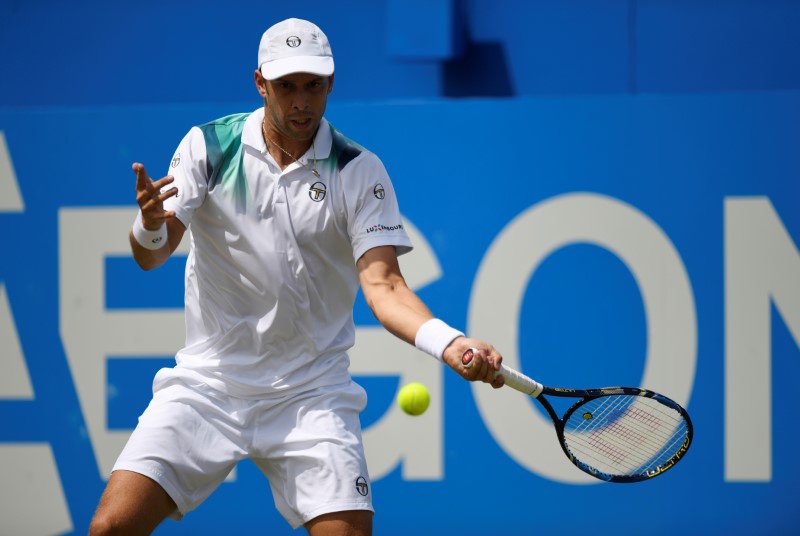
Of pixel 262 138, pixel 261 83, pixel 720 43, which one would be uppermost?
pixel 720 43

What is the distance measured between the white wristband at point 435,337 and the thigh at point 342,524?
0.54m

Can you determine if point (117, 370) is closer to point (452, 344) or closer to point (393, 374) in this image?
point (393, 374)

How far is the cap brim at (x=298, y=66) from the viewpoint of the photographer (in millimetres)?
3457

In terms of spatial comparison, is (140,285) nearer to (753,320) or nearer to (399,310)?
(399,310)

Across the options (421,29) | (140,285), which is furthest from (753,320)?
(140,285)

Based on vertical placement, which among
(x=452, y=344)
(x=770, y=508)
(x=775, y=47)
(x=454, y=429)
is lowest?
(x=770, y=508)

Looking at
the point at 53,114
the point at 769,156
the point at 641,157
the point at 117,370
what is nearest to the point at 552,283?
the point at 641,157

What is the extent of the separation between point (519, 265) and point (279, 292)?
6.66ft

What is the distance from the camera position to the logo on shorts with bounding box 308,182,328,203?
3.64m

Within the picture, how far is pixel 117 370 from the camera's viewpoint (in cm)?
561

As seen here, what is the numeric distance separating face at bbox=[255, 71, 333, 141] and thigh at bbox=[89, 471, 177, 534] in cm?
107

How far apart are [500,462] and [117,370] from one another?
1.76 meters

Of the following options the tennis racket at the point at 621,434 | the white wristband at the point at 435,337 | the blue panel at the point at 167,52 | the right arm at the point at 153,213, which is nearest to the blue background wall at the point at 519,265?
the blue panel at the point at 167,52

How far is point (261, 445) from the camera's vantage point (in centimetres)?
365
